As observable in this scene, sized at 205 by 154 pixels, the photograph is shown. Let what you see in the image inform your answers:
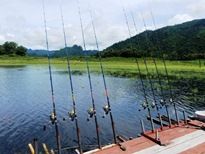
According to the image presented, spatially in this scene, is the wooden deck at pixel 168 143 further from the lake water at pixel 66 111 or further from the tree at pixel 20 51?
the tree at pixel 20 51

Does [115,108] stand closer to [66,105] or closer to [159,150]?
[66,105]

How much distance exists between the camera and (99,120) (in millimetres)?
35344

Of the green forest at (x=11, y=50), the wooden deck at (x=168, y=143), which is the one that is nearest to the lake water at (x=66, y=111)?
the wooden deck at (x=168, y=143)

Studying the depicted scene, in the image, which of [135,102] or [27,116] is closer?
[27,116]

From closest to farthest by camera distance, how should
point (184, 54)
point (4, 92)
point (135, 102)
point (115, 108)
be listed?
point (115, 108) → point (135, 102) → point (4, 92) → point (184, 54)

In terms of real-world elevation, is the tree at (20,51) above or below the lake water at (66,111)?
above

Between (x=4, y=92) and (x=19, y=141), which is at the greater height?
(x=4, y=92)

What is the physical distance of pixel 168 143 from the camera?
1878 centimetres

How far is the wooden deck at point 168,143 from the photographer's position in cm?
1786

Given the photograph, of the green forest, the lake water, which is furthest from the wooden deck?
the green forest

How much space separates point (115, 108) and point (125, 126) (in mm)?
10031

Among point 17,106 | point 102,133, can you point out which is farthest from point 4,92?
point 102,133

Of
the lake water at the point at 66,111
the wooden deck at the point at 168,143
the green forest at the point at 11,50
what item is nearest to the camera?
the wooden deck at the point at 168,143

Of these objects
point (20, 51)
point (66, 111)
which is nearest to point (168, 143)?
point (66, 111)
